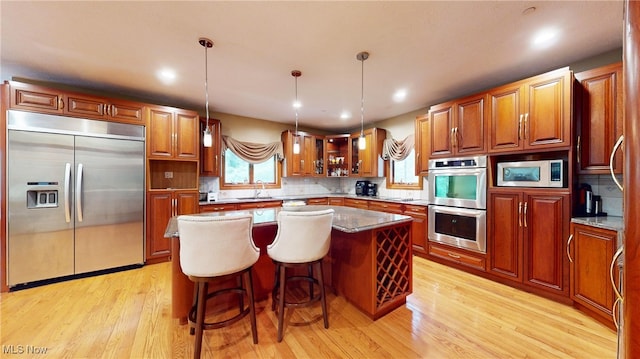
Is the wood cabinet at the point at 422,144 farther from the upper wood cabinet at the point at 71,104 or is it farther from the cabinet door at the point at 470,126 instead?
the upper wood cabinet at the point at 71,104

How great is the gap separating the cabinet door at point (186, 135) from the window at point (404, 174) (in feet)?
12.0

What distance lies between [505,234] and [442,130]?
60.5 inches

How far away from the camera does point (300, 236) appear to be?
1.82 metres

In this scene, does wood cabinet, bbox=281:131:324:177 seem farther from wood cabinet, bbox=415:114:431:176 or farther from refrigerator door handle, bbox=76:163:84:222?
refrigerator door handle, bbox=76:163:84:222

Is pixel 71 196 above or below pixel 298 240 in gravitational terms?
above

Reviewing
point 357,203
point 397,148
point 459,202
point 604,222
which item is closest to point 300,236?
point 459,202

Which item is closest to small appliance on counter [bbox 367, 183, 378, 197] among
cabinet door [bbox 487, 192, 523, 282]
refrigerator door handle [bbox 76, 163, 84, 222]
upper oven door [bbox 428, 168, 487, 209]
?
upper oven door [bbox 428, 168, 487, 209]

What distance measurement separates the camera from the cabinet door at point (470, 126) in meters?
2.94

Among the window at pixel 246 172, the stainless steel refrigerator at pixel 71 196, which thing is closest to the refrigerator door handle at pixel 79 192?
the stainless steel refrigerator at pixel 71 196

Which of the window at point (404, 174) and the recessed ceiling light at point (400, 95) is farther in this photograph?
the window at point (404, 174)

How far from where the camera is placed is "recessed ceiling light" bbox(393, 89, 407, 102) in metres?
3.44

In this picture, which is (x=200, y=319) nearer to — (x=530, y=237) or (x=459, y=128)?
(x=530, y=237)

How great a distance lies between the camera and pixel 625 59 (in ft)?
2.31

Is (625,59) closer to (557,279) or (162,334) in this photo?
(557,279)
